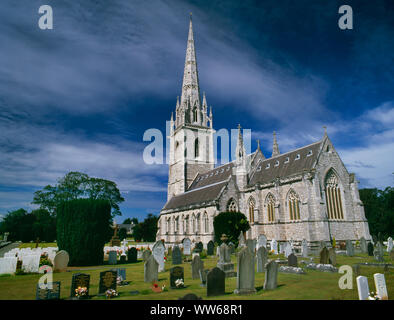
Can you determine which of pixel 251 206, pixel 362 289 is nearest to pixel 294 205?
pixel 251 206

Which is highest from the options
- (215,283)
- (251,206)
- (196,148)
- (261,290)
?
(196,148)

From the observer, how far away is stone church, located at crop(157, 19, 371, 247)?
24094 millimetres

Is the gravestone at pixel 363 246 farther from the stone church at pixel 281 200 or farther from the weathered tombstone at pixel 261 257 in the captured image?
the weathered tombstone at pixel 261 257

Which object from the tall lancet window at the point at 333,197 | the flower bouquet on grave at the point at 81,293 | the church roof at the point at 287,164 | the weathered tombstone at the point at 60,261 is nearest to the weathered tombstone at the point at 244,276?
the flower bouquet on grave at the point at 81,293

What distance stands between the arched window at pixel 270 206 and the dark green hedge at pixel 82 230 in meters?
18.5

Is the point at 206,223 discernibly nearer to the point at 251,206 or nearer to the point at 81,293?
the point at 251,206

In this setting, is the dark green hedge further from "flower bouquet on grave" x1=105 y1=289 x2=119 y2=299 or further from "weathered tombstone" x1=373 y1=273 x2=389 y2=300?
"weathered tombstone" x1=373 y1=273 x2=389 y2=300

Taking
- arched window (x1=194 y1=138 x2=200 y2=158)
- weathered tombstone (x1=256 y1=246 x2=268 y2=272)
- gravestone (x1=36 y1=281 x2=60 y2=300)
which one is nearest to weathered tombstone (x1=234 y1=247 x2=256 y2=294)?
weathered tombstone (x1=256 y1=246 x2=268 y2=272)

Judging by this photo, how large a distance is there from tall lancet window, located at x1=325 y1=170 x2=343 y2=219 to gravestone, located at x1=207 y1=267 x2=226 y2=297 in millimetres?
20712

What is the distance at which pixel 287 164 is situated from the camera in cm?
2919

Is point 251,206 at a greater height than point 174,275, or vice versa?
point 251,206

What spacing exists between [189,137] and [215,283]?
40.0m

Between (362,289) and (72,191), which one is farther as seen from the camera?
(72,191)

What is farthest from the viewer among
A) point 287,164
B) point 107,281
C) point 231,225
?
point 287,164
